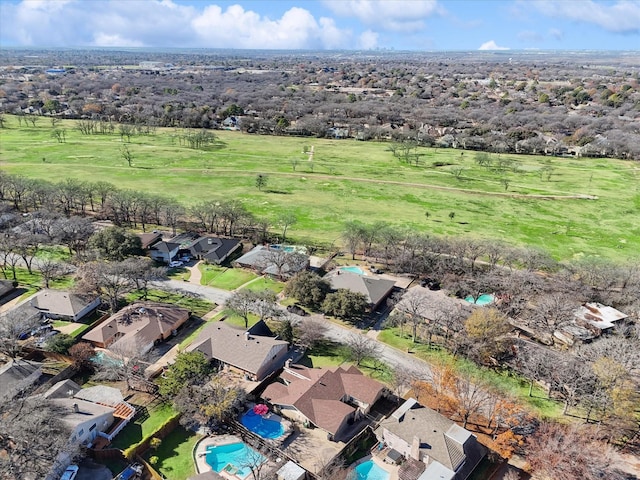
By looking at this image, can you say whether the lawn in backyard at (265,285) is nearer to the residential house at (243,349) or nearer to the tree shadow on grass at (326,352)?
the residential house at (243,349)

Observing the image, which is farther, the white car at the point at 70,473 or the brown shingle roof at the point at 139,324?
the brown shingle roof at the point at 139,324

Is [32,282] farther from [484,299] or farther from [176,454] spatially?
[484,299]

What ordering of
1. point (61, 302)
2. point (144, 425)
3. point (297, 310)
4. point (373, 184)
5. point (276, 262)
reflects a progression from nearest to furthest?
point (144, 425), point (61, 302), point (297, 310), point (276, 262), point (373, 184)

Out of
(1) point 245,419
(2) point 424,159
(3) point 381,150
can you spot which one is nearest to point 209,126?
(3) point 381,150

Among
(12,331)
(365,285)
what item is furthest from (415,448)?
(12,331)

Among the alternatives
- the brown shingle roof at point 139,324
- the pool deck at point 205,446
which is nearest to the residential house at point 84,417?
the pool deck at point 205,446

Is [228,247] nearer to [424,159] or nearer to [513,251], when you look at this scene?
[513,251]
